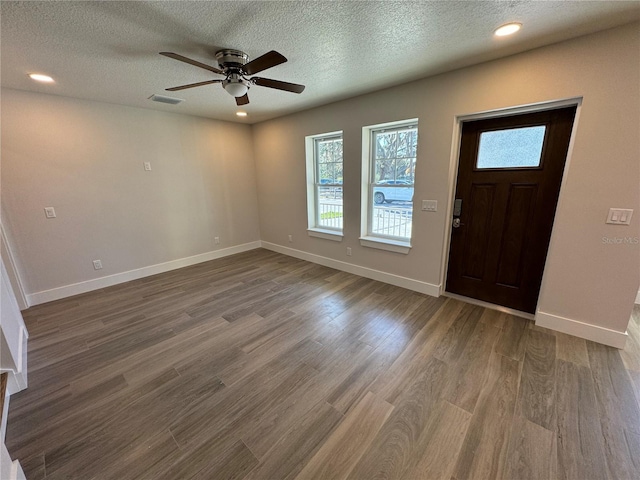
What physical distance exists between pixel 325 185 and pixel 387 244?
1508mm

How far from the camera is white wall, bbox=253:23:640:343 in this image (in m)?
1.91

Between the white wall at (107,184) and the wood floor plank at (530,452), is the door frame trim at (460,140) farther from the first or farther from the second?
the white wall at (107,184)

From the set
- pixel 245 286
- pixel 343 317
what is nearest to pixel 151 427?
pixel 343 317

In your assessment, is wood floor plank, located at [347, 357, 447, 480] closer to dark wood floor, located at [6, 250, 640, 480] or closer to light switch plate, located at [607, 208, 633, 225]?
dark wood floor, located at [6, 250, 640, 480]

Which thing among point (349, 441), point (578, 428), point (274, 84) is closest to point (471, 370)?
point (578, 428)

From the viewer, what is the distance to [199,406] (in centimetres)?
170

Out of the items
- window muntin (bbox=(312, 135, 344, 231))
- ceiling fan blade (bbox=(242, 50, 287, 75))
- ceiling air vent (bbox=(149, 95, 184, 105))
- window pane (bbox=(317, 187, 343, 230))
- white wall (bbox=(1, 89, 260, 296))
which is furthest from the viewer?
window pane (bbox=(317, 187, 343, 230))

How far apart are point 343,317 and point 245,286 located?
153 cm

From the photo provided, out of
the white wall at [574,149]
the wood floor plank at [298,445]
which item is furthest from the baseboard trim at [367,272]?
the wood floor plank at [298,445]

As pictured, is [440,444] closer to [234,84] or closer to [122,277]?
[234,84]

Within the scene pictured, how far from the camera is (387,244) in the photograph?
343cm

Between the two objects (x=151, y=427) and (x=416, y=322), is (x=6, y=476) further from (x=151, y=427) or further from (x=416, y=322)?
(x=416, y=322)

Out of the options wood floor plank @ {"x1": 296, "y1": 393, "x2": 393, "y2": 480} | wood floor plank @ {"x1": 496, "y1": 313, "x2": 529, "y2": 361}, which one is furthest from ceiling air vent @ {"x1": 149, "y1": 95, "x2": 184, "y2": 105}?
wood floor plank @ {"x1": 496, "y1": 313, "x2": 529, "y2": 361}

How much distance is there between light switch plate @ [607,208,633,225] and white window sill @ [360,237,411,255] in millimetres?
1720
